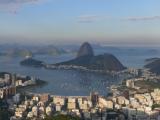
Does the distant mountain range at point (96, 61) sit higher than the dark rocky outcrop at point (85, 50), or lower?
lower

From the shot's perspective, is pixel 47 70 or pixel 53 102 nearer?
pixel 53 102

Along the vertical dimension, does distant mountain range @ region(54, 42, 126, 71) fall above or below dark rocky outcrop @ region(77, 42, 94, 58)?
below

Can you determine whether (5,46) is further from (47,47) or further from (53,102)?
(53,102)

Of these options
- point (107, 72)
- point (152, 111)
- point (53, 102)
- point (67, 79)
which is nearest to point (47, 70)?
point (107, 72)

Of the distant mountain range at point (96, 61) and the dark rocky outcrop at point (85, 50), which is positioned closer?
the distant mountain range at point (96, 61)

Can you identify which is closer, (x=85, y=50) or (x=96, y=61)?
(x=96, y=61)

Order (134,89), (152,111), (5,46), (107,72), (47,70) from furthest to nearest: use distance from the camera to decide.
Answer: (5,46) → (47,70) → (107,72) → (134,89) → (152,111)

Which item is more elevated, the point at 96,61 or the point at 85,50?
the point at 85,50

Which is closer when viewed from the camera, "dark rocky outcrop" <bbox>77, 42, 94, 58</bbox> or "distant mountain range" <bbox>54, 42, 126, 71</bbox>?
"distant mountain range" <bbox>54, 42, 126, 71</bbox>
